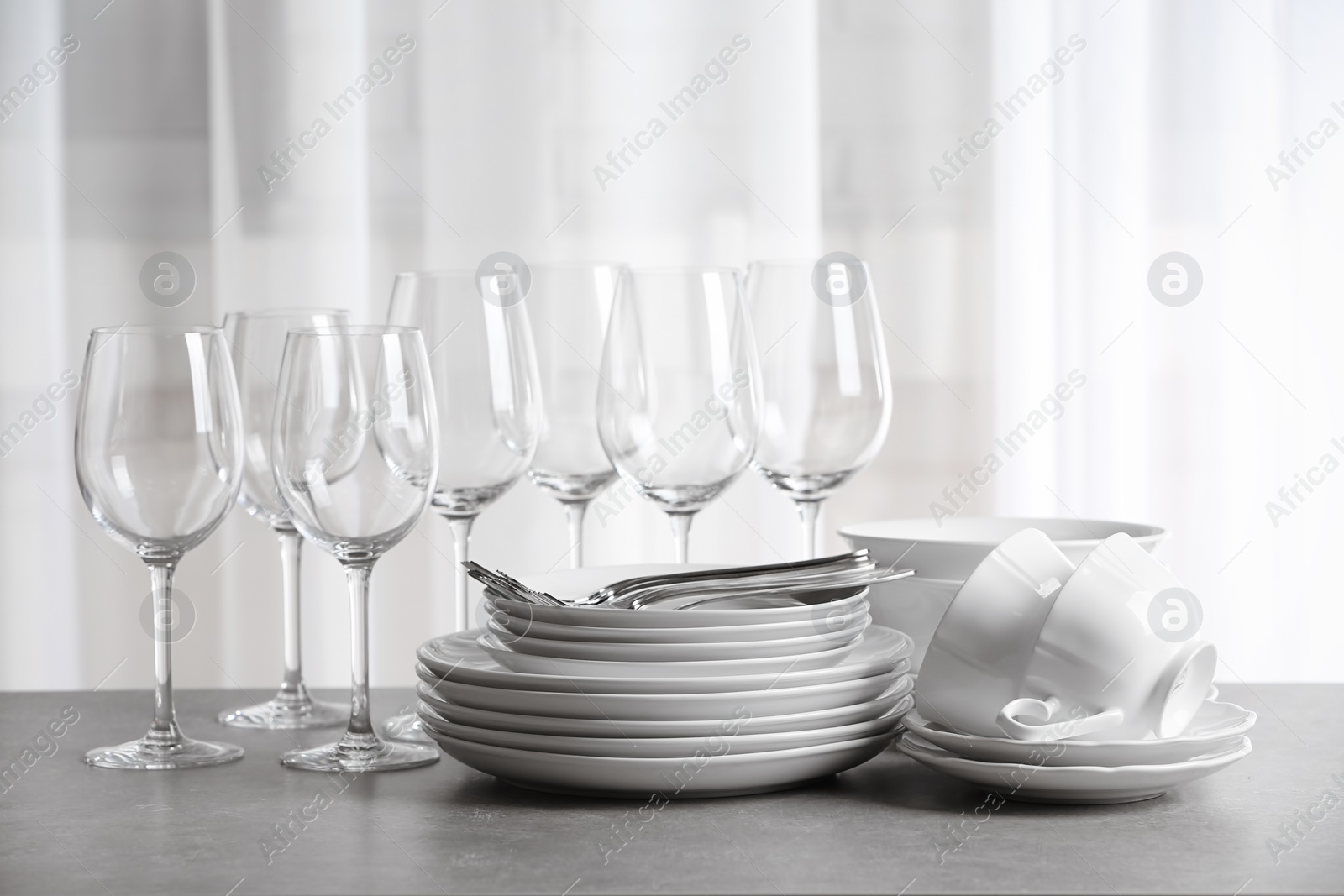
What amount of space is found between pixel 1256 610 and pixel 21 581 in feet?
6.25

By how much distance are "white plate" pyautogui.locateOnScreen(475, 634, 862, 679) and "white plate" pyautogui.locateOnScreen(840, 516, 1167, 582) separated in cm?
12

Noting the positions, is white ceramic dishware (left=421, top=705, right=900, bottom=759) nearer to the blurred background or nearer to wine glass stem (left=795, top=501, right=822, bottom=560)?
wine glass stem (left=795, top=501, right=822, bottom=560)

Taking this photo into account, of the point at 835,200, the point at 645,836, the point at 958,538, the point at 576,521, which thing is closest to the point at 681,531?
the point at 576,521

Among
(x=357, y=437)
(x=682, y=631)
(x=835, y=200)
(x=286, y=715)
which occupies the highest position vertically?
A: (x=835, y=200)

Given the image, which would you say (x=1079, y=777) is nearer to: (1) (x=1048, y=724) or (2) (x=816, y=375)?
(1) (x=1048, y=724)

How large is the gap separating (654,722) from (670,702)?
0.04 ft

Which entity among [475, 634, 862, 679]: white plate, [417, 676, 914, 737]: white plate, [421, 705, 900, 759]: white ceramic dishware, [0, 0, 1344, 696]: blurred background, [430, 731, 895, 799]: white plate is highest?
[0, 0, 1344, 696]: blurred background

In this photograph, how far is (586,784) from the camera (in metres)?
0.69

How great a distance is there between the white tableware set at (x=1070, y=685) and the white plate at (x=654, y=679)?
0.12 ft

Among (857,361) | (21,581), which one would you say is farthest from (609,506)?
(857,361)

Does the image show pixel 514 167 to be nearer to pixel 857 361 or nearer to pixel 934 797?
pixel 857 361

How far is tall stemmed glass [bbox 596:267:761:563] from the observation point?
856mm

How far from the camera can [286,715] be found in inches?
38.2

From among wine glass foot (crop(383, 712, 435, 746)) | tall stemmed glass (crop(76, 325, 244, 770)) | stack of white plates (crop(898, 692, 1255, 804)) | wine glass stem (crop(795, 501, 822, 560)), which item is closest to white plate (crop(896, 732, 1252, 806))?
stack of white plates (crop(898, 692, 1255, 804))
